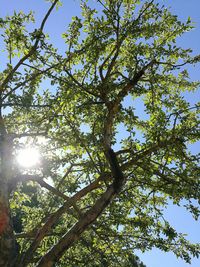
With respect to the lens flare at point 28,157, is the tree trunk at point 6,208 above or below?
below

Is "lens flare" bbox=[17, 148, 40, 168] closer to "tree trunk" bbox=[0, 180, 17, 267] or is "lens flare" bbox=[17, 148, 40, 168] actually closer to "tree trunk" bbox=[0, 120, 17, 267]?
"tree trunk" bbox=[0, 120, 17, 267]

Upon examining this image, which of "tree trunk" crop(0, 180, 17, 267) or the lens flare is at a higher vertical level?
the lens flare

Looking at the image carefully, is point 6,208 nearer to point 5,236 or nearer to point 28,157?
point 5,236

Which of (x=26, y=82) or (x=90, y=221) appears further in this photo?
(x=26, y=82)

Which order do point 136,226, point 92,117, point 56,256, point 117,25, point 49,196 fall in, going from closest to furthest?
point 56,256 < point 117,25 < point 136,226 < point 92,117 < point 49,196

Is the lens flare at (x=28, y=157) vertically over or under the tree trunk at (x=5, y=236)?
over

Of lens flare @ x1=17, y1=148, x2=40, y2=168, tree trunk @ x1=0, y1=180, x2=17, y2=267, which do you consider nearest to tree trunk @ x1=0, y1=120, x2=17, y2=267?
tree trunk @ x1=0, y1=180, x2=17, y2=267

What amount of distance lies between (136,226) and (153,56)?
624 cm

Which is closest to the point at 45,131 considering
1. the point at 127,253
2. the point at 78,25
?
the point at 78,25

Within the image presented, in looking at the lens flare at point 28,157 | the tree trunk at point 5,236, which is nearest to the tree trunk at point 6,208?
the tree trunk at point 5,236

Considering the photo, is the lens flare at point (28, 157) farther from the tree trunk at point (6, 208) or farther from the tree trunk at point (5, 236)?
the tree trunk at point (5, 236)

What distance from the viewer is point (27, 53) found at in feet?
41.1

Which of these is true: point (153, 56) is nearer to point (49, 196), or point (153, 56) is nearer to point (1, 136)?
point (1, 136)

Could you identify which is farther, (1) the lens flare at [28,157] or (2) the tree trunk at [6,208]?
(1) the lens flare at [28,157]
